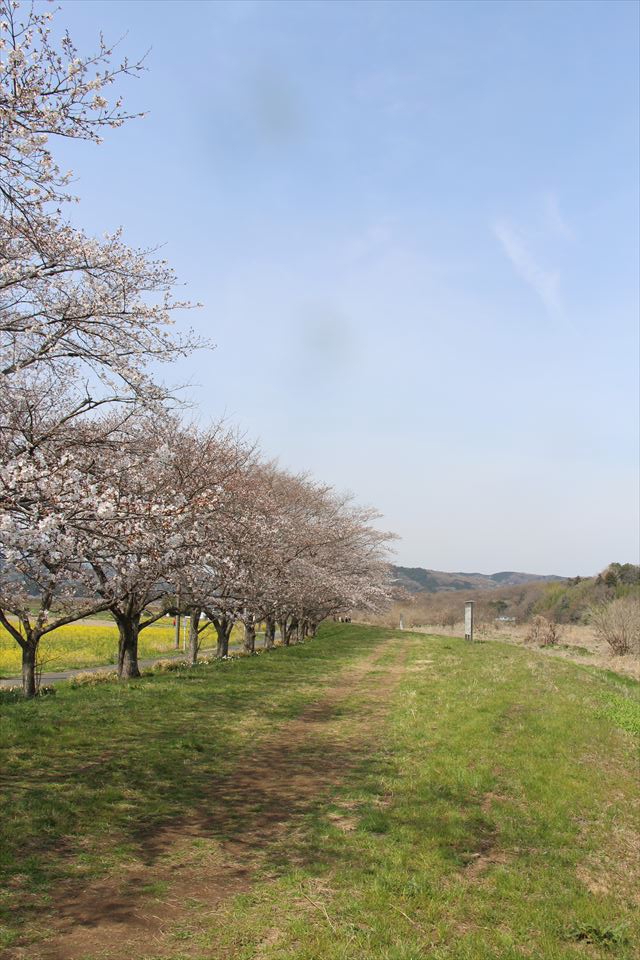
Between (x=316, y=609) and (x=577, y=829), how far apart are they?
101 feet

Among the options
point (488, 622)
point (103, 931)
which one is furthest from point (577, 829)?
point (488, 622)

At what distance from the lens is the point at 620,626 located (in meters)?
36.4

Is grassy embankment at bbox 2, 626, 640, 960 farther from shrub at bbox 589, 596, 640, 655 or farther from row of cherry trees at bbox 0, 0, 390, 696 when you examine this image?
shrub at bbox 589, 596, 640, 655

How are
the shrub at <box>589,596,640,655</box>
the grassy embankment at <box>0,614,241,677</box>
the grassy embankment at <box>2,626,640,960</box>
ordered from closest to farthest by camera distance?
the grassy embankment at <box>2,626,640,960</box>, the grassy embankment at <box>0,614,241,677</box>, the shrub at <box>589,596,640,655</box>

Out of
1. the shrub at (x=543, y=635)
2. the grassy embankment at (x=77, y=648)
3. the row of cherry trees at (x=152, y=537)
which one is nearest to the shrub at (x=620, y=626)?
the shrub at (x=543, y=635)

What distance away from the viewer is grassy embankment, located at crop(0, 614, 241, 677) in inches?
1193

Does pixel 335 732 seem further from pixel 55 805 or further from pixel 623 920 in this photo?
pixel 623 920

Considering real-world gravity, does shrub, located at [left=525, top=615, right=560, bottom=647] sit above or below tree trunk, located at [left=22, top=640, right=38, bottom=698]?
below

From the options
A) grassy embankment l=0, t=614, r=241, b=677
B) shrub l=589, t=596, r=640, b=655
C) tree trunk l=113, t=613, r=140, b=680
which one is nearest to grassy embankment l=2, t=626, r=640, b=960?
tree trunk l=113, t=613, r=140, b=680

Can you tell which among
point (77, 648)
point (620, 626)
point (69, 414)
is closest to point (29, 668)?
point (69, 414)

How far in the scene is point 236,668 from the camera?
1956cm

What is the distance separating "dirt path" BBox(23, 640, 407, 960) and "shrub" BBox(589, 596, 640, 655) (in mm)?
29529

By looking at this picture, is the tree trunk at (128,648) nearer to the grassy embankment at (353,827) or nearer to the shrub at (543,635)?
the grassy embankment at (353,827)

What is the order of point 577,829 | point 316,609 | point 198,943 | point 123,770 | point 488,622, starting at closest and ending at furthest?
point 198,943, point 577,829, point 123,770, point 316,609, point 488,622
